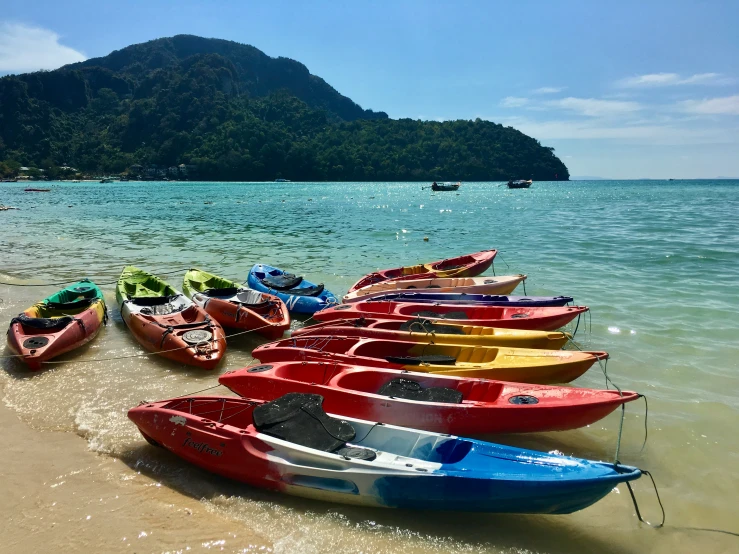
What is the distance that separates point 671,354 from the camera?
28.0 feet

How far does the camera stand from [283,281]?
12523 mm

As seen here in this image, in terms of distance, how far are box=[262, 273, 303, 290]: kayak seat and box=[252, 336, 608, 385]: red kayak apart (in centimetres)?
445

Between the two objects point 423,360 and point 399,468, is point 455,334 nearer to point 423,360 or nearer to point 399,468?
point 423,360

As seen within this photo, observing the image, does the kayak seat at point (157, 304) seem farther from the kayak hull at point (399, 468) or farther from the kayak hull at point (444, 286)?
the kayak hull at point (399, 468)

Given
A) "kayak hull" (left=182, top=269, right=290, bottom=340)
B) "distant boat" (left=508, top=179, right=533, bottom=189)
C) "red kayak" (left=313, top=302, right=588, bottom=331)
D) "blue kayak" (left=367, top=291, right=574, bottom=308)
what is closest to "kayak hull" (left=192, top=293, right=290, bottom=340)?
"kayak hull" (left=182, top=269, right=290, bottom=340)

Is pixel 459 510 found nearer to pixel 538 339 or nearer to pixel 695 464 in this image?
pixel 695 464

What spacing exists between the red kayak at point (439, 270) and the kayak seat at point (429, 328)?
4.35 m

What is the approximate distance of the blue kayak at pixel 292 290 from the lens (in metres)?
11.1

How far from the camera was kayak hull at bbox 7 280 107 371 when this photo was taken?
26.1 ft

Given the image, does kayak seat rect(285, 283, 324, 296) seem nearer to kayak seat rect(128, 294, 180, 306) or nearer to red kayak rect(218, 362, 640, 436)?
kayak seat rect(128, 294, 180, 306)

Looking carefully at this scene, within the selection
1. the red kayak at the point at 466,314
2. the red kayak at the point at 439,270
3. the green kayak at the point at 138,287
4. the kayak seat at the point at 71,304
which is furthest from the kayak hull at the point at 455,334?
the kayak seat at the point at 71,304

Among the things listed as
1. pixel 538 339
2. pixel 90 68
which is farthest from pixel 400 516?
pixel 90 68

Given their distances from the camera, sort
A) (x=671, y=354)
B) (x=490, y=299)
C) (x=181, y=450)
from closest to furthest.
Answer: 1. (x=181, y=450)
2. (x=671, y=354)
3. (x=490, y=299)

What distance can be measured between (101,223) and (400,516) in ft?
112
